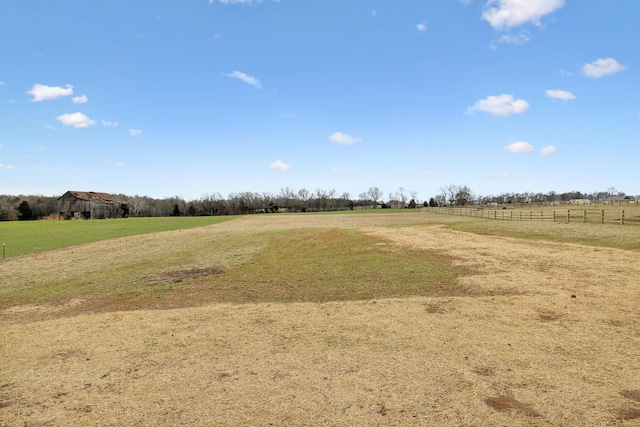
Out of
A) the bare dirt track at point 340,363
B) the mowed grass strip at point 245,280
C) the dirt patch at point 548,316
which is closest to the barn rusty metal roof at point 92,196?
the mowed grass strip at point 245,280

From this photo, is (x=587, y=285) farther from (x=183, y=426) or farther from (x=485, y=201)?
(x=485, y=201)

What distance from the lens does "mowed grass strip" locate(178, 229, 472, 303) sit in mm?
10172

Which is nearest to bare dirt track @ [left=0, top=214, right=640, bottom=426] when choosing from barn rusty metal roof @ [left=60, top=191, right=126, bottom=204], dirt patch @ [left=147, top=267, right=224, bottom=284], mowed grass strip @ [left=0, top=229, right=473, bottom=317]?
mowed grass strip @ [left=0, top=229, right=473, bottom=317]

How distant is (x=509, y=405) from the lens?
423cm

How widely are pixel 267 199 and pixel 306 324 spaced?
15956 centimetres

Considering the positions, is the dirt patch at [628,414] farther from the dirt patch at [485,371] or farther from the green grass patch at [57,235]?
the green grass patch at [57,235]

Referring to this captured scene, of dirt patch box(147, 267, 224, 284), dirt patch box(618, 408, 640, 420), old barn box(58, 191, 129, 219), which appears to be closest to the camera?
dirt patch box(618, 408, 640, 420)

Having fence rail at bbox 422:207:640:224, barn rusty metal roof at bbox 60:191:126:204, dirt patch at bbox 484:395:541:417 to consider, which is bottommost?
dirt patch at bbox 484:395:541:417

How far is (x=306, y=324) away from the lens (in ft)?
24.6

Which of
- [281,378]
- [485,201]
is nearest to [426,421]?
[281,378]

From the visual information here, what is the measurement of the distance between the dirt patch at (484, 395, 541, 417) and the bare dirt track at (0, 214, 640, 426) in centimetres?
2

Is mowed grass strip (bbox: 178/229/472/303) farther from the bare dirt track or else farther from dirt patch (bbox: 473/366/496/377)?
dirt patch (bbox: 473/366/496/377)

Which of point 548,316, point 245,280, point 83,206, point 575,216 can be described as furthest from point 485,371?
point 83,206

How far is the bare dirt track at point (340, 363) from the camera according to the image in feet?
13.8
